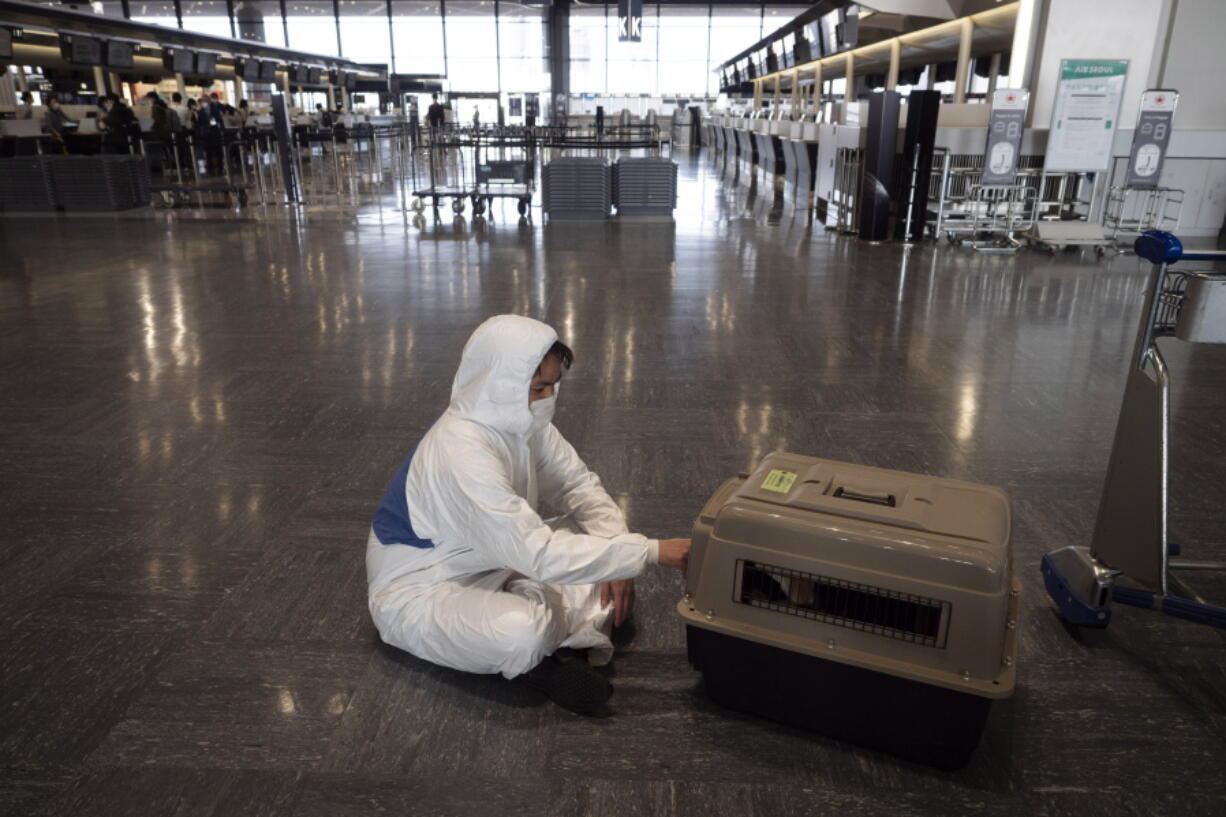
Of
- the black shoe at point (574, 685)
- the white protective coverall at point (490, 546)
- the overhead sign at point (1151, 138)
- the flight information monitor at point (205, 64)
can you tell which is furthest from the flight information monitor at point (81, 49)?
the black shoe at point (574, 685)

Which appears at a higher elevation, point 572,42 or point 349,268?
point 572,42

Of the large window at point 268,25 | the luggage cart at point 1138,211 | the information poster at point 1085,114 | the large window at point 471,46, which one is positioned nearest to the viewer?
the information poster at point 1085,114

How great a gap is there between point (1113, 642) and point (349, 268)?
692cm

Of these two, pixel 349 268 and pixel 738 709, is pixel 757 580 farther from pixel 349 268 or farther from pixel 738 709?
pixel 349 268

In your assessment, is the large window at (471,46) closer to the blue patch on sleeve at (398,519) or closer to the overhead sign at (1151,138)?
the overhead sign at (1151,138)

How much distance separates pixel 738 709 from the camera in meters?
2.01

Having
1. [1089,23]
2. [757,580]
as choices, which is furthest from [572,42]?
[757,580]

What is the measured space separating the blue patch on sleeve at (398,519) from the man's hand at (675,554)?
23.0 inches

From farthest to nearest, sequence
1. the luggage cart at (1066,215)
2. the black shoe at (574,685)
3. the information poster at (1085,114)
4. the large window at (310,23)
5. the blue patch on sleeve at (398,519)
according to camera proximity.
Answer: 1. the large window at (310,23)
2. the information poster at (1085,114)
3. the luggage cart at (1066,215)
4. the blue patch on sleeve at (398,519)
5. the black shoe at (574,685)

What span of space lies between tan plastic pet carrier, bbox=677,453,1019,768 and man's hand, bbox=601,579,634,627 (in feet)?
1.12

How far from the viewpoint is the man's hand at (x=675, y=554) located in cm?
201

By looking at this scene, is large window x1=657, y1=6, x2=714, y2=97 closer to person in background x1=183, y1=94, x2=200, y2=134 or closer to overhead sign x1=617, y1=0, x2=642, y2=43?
overhead sign x1=617, y1=0, x2=642, y2=43

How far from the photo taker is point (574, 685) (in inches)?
78.7

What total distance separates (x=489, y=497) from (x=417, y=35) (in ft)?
114
